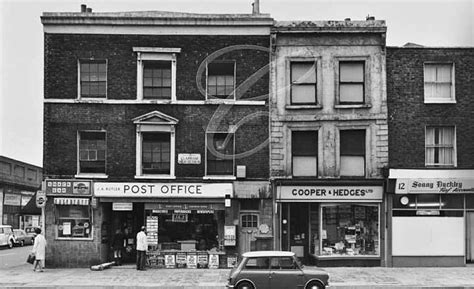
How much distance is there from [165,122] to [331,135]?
730cm

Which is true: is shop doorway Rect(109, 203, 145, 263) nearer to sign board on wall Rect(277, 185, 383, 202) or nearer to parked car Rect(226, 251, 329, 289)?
sign board on wall Rect(277, 185, 383, 202)

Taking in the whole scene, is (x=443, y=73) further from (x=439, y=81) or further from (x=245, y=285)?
(x=245, y=285)

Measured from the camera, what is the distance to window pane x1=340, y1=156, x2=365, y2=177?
87.3 ft

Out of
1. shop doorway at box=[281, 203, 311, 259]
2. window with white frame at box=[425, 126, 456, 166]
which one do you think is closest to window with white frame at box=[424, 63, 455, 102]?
window with white frame at box=[425, 126, 456, 166]

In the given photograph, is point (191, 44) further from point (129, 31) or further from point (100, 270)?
point (100, 270)

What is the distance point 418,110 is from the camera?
26422 millimetres

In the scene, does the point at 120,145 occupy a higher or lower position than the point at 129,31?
lower

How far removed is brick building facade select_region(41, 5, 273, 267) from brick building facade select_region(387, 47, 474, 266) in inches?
222

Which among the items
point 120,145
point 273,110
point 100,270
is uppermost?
point 273,110

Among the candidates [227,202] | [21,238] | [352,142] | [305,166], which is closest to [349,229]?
[305,166]

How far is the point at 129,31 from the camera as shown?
26.7 meters

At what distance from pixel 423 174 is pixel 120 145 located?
13.2 meters

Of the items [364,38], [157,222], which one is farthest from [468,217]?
[157,222]

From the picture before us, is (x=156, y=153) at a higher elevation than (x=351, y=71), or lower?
lower
